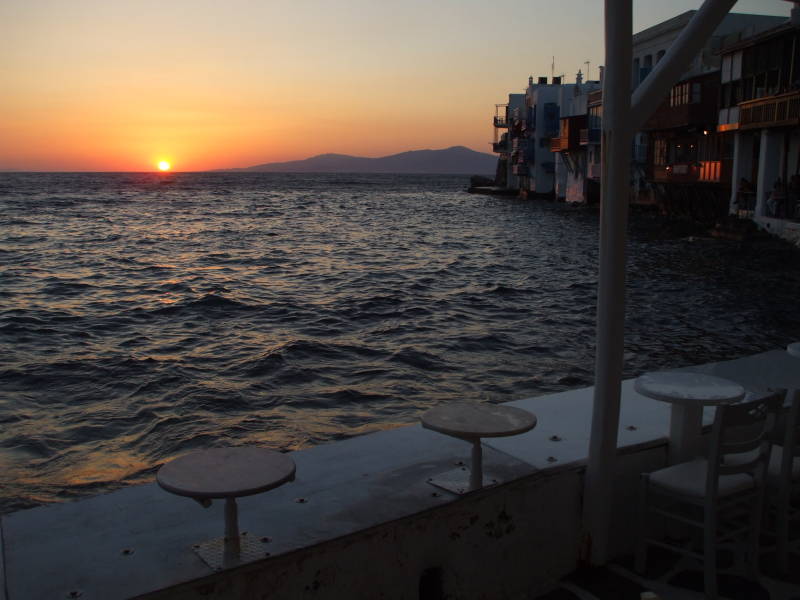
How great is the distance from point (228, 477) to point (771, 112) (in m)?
30.6

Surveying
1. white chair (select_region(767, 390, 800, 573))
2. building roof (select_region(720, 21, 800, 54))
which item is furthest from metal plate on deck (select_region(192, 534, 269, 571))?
building roof (select_region(720, 21, 800, 54))

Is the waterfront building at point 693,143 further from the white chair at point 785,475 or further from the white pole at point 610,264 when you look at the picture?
the white pole at point 610,264

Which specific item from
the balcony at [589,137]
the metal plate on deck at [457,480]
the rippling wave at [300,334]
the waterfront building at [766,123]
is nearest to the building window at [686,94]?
the waterfront building at [766,123]

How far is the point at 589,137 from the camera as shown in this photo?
5906 cm

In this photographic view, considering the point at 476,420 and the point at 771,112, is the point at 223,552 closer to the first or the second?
the point at 476,420

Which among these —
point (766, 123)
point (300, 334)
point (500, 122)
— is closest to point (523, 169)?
point (500, 122)

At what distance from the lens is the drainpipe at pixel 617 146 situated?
340cm

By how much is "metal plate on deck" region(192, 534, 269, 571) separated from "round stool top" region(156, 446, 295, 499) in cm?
28

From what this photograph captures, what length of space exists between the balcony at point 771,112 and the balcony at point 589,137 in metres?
27.0

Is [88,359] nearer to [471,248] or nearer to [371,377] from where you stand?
[371,377]

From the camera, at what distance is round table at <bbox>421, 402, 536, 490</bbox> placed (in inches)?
132

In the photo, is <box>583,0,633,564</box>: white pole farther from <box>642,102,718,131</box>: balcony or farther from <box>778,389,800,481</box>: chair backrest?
<box>642,102,718,131</box>: balcony

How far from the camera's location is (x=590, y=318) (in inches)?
737

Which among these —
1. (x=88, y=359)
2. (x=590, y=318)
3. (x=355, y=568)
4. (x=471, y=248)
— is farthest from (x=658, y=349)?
(x=471, y=248)
